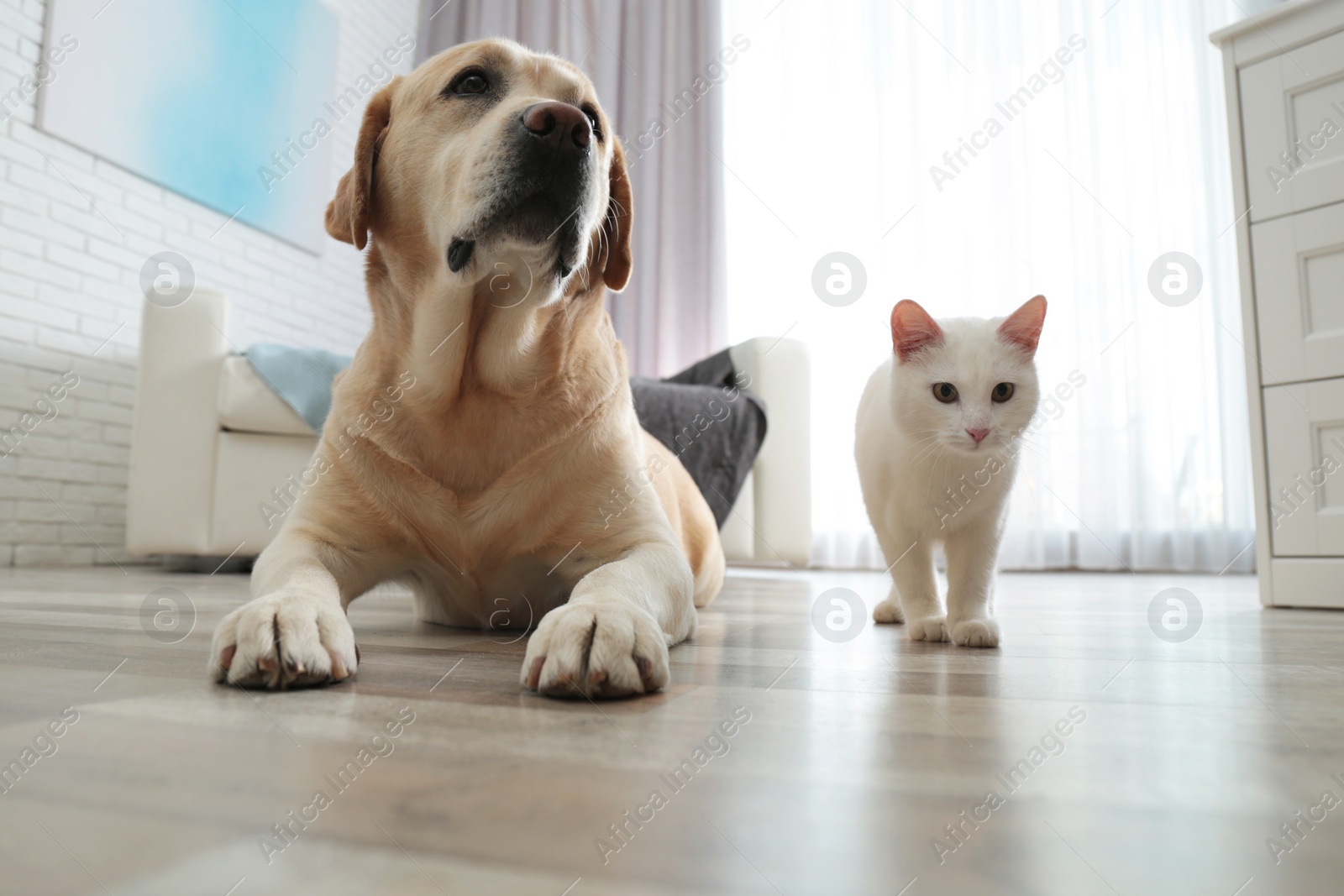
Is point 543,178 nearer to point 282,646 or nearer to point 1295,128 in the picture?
point 282,646

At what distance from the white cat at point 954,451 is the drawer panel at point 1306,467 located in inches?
52.4

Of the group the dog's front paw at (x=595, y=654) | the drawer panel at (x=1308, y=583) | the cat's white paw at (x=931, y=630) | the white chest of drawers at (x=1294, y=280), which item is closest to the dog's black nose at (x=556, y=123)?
the dog's front paw at (x=595, y=654)

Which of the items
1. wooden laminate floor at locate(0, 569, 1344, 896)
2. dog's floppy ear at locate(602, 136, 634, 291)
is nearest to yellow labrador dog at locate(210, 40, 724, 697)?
dog's floppy ear at locate(602, 136, 634, 291)

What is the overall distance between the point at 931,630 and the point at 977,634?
0.10 metres

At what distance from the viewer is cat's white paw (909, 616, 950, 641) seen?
1412 mm

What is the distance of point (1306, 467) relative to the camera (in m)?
2.27

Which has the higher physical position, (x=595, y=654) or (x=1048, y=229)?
(x=1048, y=229)

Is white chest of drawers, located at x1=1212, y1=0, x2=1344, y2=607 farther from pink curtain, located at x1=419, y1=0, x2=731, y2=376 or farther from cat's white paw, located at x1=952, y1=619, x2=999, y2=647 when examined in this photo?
pink curtain, located at x1=419, y1=0, x2=731, y2=376

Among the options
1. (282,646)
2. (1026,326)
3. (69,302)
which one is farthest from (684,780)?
(69,302)

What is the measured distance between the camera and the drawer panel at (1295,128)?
87.4 inches

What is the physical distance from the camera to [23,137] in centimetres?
357

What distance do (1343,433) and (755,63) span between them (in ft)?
13.9

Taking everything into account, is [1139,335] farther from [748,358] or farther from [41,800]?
[41,800]

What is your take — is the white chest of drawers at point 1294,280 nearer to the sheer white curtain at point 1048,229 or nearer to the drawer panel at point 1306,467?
the drawer panel at point 1306,467
